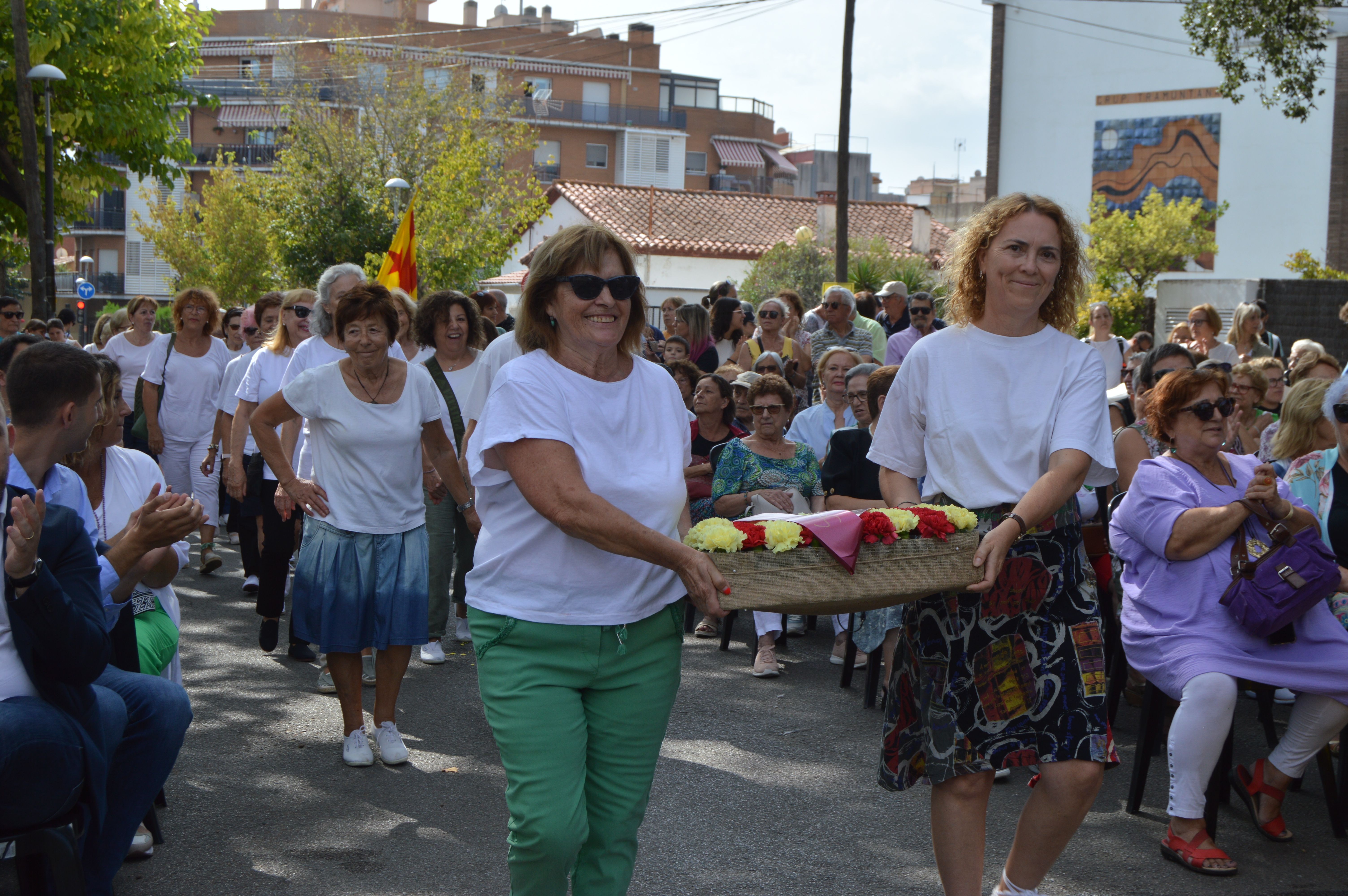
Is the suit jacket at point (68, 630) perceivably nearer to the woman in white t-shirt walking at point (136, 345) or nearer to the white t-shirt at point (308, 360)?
the white t-shirt at point (308, 360)

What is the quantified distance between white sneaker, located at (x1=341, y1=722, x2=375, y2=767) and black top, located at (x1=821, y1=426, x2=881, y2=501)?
2712 mm

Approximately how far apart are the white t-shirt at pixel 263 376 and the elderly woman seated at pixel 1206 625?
476cm

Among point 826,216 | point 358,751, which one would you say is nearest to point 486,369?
point 358,751

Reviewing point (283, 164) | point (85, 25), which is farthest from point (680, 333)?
point (283, 164)

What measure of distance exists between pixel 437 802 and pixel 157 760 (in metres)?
1.45

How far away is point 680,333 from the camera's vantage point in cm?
1234

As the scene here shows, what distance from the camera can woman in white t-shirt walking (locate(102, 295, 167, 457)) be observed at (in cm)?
1077

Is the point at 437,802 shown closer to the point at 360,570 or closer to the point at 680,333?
the point at 360,570

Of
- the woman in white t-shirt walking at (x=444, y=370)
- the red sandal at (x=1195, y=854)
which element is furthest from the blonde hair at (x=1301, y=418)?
the woman in white t-shirt walking at (x=444, y=370)

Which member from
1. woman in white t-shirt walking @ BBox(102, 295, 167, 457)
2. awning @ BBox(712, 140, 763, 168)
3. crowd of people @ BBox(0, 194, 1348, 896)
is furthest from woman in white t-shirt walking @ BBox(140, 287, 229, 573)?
awning @ BBox(712, 140, 763, 168)

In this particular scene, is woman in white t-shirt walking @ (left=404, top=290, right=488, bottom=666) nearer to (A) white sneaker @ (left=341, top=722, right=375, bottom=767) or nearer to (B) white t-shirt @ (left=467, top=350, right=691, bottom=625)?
(A) white sneaker @ (left=341, top=722, right=375, bottom=767)

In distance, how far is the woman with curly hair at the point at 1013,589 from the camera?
345 centimetres

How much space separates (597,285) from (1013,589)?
1364mm

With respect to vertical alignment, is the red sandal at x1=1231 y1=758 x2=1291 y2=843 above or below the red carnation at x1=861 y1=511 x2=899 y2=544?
below
